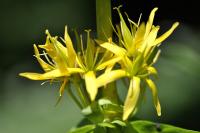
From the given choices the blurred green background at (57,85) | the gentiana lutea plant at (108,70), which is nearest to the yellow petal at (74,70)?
the gentiana lutea plant at (108,70)

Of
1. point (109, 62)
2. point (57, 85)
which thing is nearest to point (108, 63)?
point (109, 62)

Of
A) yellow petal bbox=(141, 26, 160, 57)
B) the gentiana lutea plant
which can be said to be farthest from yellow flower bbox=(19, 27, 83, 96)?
yellow petal bbox=(141, 26, 160, 57)

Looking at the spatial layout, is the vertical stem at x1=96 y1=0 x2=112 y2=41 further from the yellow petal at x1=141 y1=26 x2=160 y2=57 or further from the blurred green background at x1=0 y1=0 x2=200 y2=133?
the blurred green background at x1=0 y1=0 x2=200 y2=133

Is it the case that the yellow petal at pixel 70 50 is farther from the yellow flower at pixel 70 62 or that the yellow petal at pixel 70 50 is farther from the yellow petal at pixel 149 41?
the yellow petal at pixel 149 41

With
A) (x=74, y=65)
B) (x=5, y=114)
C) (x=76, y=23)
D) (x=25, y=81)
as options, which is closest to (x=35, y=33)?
(x=76, y=23)

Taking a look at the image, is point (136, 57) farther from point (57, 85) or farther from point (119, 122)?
point (57, 85)
